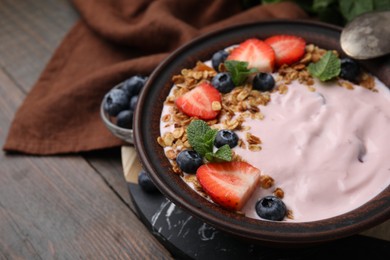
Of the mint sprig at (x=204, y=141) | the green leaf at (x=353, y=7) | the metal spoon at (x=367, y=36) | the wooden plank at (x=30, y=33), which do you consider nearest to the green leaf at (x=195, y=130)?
the mint sprig at (x=204, y=141)

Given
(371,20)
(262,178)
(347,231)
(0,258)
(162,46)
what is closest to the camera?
(347,231)

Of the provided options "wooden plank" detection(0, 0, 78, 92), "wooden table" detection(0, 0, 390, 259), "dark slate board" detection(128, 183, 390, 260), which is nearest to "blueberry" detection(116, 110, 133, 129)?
"wooden table" detection(0, 0, 390, 259)

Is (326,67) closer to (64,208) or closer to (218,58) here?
(218,58)

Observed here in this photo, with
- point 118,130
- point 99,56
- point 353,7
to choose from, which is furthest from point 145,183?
point 353,7

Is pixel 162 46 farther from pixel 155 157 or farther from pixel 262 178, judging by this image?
pixel 262 178

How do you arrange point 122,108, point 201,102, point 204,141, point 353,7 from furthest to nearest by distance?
point 353,7, point 122,108, point 201,102, point 204,141

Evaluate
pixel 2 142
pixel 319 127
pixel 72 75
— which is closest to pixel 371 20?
A: pixel 319 127
